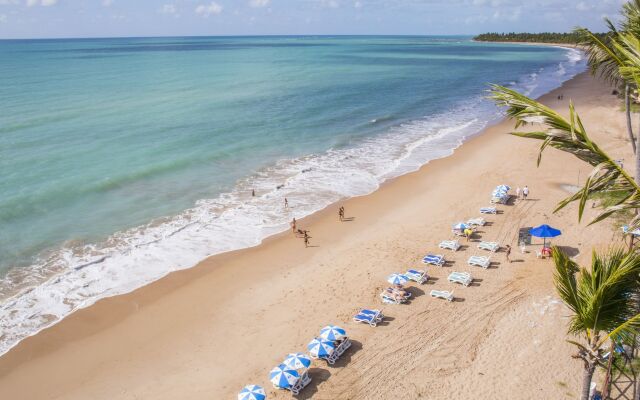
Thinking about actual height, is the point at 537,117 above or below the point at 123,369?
above

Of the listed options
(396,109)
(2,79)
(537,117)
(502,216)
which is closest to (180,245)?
(502,216)

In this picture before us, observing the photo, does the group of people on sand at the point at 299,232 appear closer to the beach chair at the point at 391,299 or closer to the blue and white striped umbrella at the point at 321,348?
the beach chair at the point at 391,299

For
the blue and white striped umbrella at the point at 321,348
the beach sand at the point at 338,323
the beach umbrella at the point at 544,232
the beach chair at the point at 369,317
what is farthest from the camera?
the beach umbrella at the point at 544,232

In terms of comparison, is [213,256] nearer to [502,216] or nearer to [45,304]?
[45,304]

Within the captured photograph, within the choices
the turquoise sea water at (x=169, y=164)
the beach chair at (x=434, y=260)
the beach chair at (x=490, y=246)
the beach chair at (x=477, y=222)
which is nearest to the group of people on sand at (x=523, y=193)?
the beach chair at (x=477, y=222)

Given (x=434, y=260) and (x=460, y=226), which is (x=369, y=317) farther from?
(x=460, y=226)

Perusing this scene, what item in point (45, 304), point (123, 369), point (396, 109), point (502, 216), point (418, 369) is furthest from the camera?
point (396, 109)

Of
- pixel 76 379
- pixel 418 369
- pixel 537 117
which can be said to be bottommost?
pixel 76 379

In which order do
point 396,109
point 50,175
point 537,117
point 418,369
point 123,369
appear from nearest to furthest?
point 537,117
point 418,369
point 123,369
point 50,175
point 396,109
